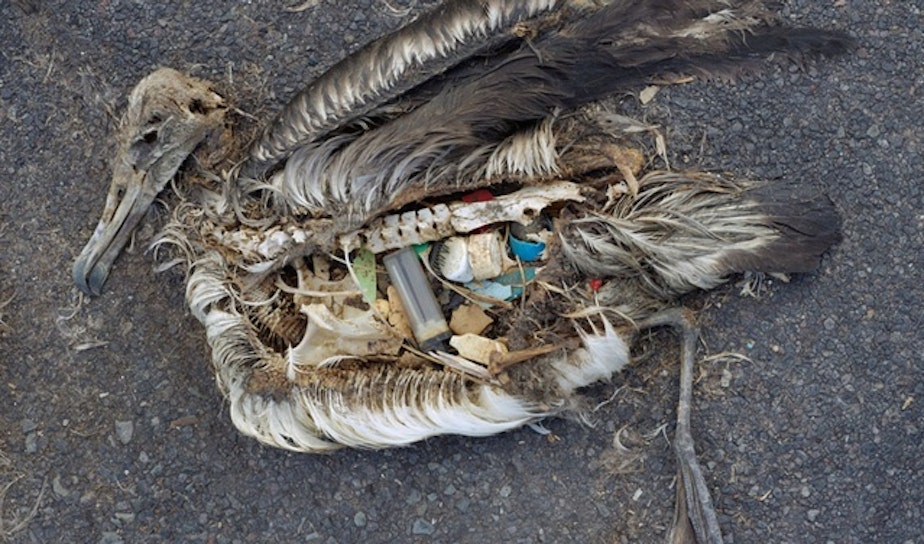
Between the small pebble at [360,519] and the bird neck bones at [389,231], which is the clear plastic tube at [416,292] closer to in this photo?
the bird neck bones at [389,231]

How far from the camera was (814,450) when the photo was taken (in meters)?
3.59

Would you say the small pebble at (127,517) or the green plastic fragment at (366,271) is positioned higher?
the green plastic fragment at (366,271)

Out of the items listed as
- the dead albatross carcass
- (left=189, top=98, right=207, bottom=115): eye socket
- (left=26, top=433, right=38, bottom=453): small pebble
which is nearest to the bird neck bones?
the dead albatross carcass

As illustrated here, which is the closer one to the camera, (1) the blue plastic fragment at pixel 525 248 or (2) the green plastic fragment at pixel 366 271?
(1) the blue plastic fragment at pixel 525 248

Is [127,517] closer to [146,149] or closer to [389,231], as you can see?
[146,149]

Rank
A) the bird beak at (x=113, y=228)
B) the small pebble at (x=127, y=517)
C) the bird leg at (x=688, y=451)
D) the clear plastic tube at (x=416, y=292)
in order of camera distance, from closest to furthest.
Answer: the bird leg at (x=688, y=451), the clear plastic tube at (x=416, y=292), the bird beak at (x=113, y=228), the small pebble at (x=127, y=517)

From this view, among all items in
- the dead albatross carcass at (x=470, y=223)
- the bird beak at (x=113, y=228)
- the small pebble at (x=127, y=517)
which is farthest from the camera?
the small pebble at (x=127, y=517)

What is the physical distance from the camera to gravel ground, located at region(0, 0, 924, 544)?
3570 mm

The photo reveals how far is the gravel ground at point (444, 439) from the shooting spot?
357cm

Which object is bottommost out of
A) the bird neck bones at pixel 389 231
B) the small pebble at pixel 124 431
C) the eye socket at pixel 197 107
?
the small pebble at pixel 124 431

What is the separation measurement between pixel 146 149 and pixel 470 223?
50.4 inches

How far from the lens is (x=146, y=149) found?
12.4ft

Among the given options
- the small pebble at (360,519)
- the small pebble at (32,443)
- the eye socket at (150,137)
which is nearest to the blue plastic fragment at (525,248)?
the small pebble at (360,519)

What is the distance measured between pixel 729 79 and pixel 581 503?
5.48 ft
